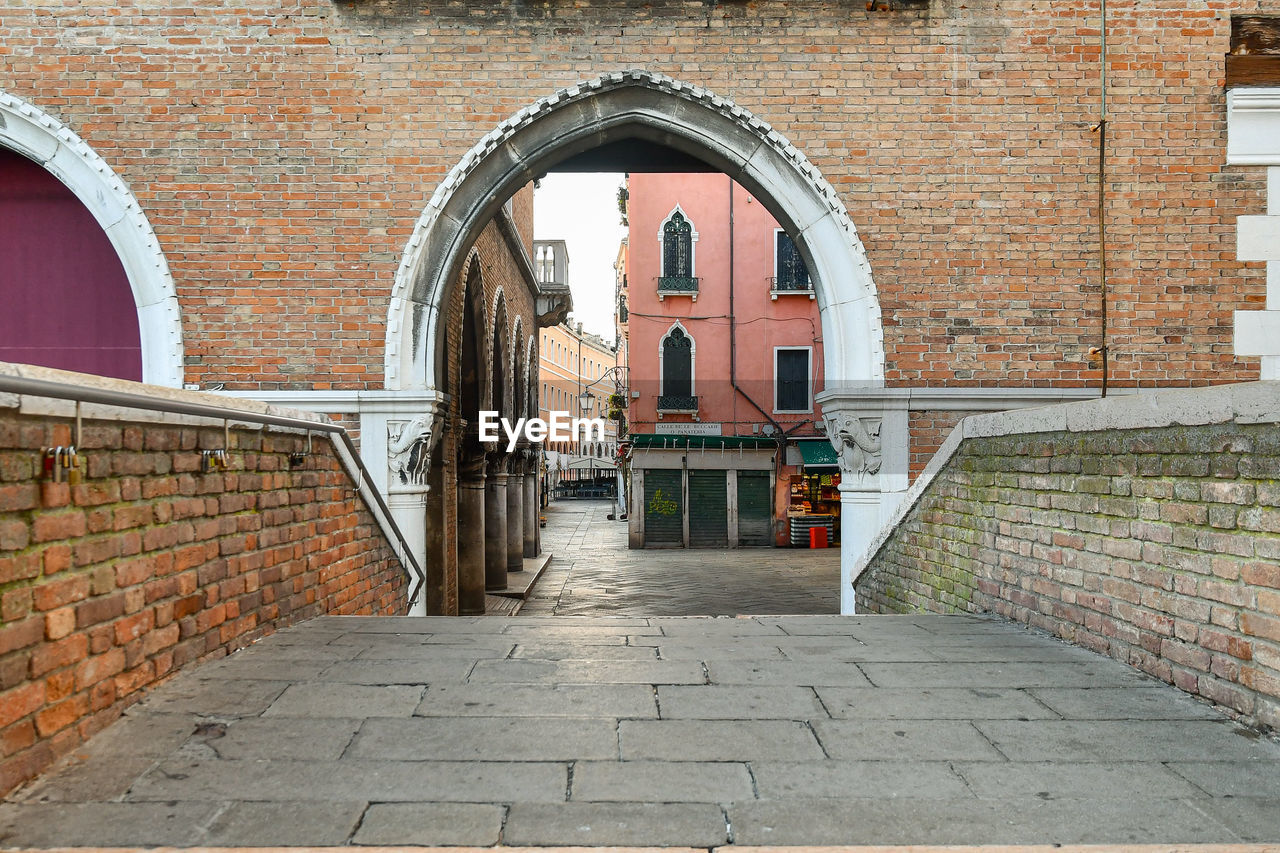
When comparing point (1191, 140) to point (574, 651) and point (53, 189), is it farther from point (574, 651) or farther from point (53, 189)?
point (53, 189)

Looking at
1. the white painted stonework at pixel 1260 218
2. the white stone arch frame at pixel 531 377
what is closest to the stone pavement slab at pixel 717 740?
the white painted stonework at pixel 1260 218

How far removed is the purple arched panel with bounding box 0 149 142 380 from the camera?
725cm

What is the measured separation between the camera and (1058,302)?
274 inches

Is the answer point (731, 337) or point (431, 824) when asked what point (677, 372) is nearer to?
point (731, 337)

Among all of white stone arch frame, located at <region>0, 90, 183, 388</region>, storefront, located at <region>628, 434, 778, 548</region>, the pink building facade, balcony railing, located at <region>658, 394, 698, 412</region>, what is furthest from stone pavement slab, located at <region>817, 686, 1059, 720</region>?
balcony railing, located at <region>658, 394, 698, 412</region>

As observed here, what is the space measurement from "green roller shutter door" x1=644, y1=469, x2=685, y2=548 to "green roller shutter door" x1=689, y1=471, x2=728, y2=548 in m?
0.26

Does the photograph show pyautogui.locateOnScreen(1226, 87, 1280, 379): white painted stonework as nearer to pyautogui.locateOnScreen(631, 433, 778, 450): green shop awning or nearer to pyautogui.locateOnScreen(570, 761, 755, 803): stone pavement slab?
pyautogui.locateOnScreen(570, 761, 755, 803): stone pavement slab

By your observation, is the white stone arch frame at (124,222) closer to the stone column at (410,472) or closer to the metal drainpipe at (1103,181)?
the stone column at (410,472)

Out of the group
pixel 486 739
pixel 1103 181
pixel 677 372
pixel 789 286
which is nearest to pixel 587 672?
pixel 486 739

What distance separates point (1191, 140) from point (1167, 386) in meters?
1.92

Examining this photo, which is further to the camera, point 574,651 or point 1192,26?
point 1192,26

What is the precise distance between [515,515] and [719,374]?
744 centimetres

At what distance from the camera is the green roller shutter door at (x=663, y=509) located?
21.3m

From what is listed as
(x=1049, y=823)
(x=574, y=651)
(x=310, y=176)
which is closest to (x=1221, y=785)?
(x=1049, y=823)
